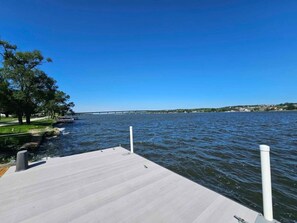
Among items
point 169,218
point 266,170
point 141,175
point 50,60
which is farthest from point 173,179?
point 50,60

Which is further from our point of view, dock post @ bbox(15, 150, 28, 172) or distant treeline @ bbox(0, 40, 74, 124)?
distant treeline @ bbox(0, 40, 74, 124)

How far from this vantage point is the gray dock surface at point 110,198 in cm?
249

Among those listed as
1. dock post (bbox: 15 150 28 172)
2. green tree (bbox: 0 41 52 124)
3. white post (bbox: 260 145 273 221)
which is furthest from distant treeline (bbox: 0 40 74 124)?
white post (bbox: 260 145 273 221)

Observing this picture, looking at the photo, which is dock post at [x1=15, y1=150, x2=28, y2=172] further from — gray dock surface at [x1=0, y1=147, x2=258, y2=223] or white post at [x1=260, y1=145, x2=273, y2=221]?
white post at [x1=260, y1=145, x2=273, y2=221]

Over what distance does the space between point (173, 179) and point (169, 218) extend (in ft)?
4.42

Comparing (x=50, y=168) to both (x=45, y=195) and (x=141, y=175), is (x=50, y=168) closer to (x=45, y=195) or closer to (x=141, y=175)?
(x=45, y=195)

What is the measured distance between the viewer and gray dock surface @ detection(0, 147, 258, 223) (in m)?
2.49

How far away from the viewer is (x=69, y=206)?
9.10 feet

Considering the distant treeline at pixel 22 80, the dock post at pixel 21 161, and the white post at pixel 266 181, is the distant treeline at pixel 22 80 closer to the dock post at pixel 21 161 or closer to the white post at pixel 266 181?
the dock post at pixel 21 161

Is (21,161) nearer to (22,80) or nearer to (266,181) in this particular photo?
(266,181)

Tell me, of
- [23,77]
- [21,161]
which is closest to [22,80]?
[23,77]

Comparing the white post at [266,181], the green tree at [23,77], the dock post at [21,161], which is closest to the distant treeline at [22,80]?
the green tree at [23,77]

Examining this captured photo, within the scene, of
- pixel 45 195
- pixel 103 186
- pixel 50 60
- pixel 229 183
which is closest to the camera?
pixel 45 195

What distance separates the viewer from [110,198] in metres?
2.99
